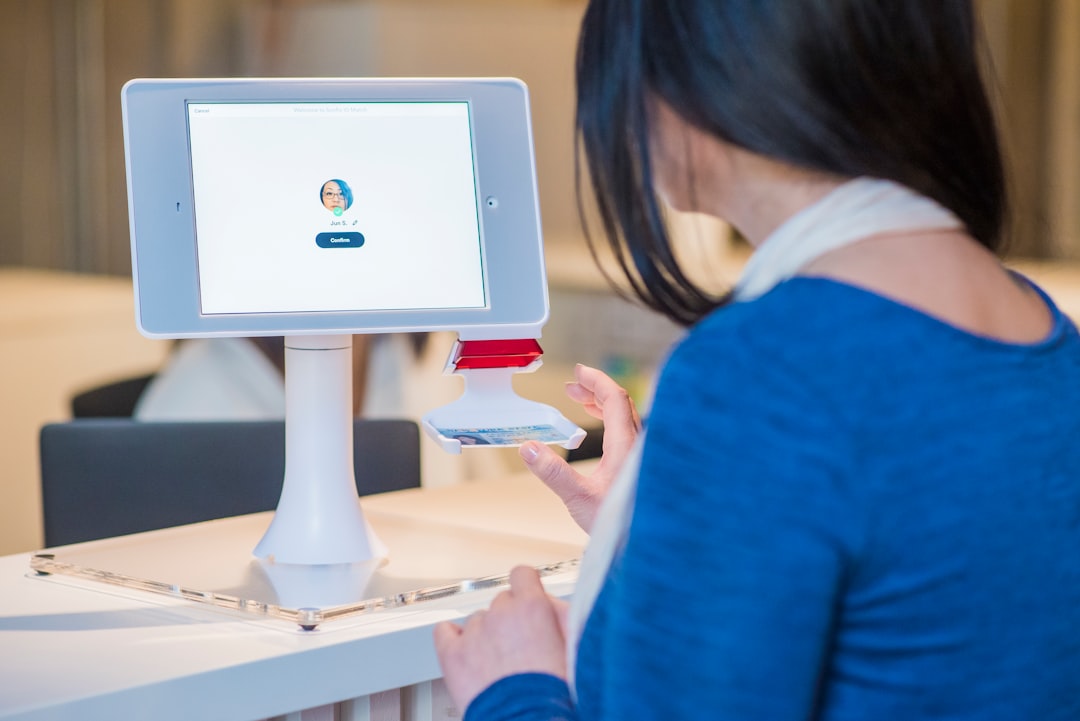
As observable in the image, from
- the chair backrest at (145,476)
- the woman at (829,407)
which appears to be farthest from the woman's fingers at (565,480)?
the chair backrest at (145,476)

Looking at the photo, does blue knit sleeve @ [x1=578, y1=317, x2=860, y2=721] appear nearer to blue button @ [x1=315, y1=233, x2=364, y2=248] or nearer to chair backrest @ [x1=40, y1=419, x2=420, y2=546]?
blue button @ [x1=315, y1=233, x2=364, y2=248]

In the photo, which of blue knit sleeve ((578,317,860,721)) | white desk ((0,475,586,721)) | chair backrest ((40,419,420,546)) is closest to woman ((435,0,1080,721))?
blue knit sleeve ((578,317,860,721))

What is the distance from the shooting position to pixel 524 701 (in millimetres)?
684

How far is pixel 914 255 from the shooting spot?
605mm

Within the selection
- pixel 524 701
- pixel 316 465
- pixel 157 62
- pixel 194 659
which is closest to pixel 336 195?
pixel 316 465

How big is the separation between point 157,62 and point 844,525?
3.30 m

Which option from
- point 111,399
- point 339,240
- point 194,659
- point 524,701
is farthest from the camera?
point 111,399

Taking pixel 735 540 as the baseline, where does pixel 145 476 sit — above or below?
below

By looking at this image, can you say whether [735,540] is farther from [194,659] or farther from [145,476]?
[145,476]

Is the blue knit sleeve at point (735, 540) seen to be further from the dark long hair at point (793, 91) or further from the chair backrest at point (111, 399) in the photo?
the chair backrest at point (111, 399)

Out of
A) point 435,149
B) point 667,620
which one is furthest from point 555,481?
point 667,620

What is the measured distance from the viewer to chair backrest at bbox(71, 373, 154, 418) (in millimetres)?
2170

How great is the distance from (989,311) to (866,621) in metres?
0.16

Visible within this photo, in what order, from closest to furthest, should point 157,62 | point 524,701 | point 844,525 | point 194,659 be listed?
point 844,525 < point 524,701 < point 194,659 < point 157,62
